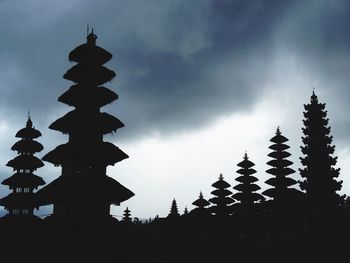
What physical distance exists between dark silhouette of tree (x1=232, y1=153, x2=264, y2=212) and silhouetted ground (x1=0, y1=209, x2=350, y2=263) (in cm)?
1467

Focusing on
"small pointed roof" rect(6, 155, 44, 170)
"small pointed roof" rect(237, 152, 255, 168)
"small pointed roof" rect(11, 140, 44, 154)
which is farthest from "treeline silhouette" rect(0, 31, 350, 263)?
"small pointed roof" rect(237, 152, 255, 168)

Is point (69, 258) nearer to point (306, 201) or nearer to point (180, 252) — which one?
point (180, 252)

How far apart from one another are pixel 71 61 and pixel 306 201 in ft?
85.5

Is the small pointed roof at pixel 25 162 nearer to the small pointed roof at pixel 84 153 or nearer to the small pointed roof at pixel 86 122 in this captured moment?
the small pointed roof at pixel 86 122

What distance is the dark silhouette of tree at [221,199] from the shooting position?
4098 cm

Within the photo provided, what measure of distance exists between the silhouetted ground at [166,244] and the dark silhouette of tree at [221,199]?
1553 cm

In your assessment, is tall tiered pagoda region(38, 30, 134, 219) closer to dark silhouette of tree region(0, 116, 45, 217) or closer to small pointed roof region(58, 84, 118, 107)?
small pointed roof region(58, 84, 118, 107)

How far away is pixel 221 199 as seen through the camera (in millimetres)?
41375

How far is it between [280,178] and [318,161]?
6830 millimetres

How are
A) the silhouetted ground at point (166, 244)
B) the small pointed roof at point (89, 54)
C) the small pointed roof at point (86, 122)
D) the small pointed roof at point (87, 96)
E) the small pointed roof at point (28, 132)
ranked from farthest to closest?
1. the small pointed roof at point (28, 132)
2. the small pointed roof at point (89, 54)
3. the small pointed roof at point (87, 96)
4. the small pointed roof at point (86, 122)
5. the silhouetted ground at point (166, 244)

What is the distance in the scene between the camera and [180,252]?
21.4m

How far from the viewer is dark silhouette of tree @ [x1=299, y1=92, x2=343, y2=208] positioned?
40431 millimetres

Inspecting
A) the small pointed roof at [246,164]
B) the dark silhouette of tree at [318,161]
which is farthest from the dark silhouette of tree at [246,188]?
the dark silhouette of tree at [318,161]

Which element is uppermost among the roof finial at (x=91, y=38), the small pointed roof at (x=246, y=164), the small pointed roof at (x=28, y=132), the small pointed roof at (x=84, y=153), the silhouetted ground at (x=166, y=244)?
the roof finial at (x=91, y=38)
